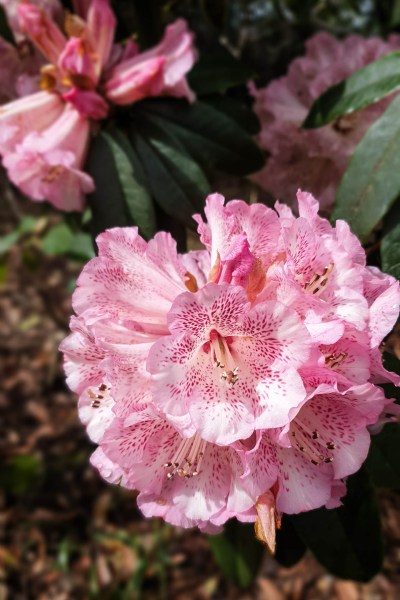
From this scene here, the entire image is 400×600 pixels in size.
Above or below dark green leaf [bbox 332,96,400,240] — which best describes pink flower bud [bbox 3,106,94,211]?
below

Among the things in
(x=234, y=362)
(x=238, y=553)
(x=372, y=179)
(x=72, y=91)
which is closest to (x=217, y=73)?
(x=72, y=91)

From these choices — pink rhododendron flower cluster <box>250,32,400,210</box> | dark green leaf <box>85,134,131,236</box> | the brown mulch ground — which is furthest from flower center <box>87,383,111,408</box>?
the brown mulch ground

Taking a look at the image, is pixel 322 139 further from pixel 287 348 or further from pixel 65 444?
pixel 65 444

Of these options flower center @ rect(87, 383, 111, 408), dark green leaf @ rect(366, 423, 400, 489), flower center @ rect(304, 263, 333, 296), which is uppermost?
flower center @ rect(304, 263, 333, 296)

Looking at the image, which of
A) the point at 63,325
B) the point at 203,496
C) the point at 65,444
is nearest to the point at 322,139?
the point at 203,496

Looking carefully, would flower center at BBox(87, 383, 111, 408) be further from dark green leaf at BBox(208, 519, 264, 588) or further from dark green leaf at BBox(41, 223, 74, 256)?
dark green leaf at BBox(41, 223, 74, 256)

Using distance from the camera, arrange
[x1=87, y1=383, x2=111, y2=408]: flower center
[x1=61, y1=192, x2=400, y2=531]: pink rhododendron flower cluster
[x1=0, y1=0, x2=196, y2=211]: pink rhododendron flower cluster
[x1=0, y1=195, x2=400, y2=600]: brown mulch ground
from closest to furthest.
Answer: [x1=61, y1=192, x2=400, y2=531]: pink rhododendron flower cluster < [x1=87, y1=383, x2=111, y2=408]: flower center < [x1=0, y1=0, x2=196, y2=211]: pink rhododendron flower cluster < [x1=0, y1=195, x2=400, y2=600]: brown mulch ground

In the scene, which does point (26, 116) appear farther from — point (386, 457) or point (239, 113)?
point (386, 457)

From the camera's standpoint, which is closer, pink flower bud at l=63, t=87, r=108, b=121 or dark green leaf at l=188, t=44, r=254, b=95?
pink flower bud at l=63, t=87, r=108, b=121
